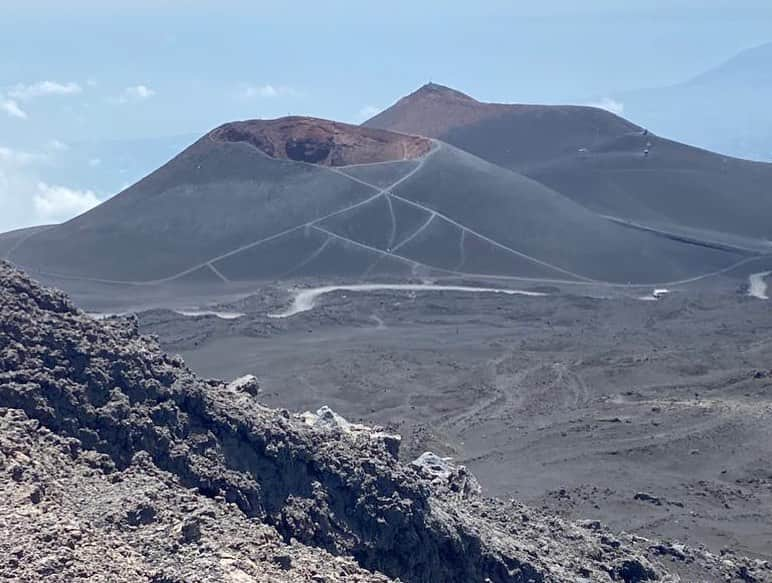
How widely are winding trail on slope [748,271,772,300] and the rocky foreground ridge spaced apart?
31.9 m

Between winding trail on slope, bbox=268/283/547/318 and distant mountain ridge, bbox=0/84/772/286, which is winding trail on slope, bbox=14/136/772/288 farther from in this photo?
winding trail on slope, bbox=268/283/547/318

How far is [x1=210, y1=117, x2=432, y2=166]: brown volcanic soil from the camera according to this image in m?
54.8

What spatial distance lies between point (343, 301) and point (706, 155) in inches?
1196

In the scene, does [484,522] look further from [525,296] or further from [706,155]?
[706,155]

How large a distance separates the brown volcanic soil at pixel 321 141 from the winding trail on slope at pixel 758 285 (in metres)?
16.6

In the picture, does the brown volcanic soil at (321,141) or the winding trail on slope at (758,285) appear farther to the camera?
the brown volcanic soil at (321,141)

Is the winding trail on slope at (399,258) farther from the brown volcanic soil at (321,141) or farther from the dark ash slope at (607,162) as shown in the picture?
the dark ash slope at (607,162)

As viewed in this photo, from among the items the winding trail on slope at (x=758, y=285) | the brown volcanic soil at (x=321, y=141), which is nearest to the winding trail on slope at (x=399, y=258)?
the winding trail on slope at (x=758, y=285)

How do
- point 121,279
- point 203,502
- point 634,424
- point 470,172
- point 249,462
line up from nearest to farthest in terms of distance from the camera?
point 203,502
point 249,462
point 634,424
point 121,279
point 470,172

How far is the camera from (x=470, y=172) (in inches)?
2079

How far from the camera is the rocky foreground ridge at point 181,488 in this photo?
8102 millimetres

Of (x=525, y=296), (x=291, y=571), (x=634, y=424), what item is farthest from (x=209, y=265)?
(x=291, y=571)

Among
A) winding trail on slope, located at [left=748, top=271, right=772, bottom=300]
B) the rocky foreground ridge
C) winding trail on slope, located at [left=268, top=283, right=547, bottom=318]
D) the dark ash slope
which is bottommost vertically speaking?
winding trail on slope, located at [left=748, top=271, right=772, bottom=300]

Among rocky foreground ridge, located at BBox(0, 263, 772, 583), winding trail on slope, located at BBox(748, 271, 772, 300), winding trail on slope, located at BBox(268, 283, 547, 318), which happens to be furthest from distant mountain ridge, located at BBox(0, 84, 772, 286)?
rocky foreground ridge, located at BBox(0, 263, 772, 583)
